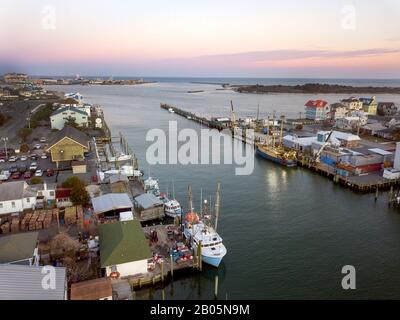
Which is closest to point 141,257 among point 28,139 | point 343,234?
point 343,234

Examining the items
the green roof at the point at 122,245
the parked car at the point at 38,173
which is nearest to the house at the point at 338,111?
the parked car at the point at 38,173

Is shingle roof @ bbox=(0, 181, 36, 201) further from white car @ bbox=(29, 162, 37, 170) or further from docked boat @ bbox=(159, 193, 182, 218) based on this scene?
docked boat @ bbox=(159, 193, 182, 218)

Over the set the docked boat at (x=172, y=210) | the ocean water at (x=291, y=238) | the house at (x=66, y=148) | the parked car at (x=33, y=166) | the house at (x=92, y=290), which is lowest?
the ocean water at (x=291, y=238)

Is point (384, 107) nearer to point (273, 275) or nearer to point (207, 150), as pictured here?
point (207, 150)

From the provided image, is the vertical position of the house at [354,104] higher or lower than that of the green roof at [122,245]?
higher

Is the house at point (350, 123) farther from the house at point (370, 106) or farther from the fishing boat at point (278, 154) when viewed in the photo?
the house at point (370, 106)

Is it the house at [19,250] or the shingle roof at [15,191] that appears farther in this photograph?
the shingle roof at [15,191]

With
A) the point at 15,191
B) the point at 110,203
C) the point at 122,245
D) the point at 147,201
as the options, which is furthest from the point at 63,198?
the point at 122,245
